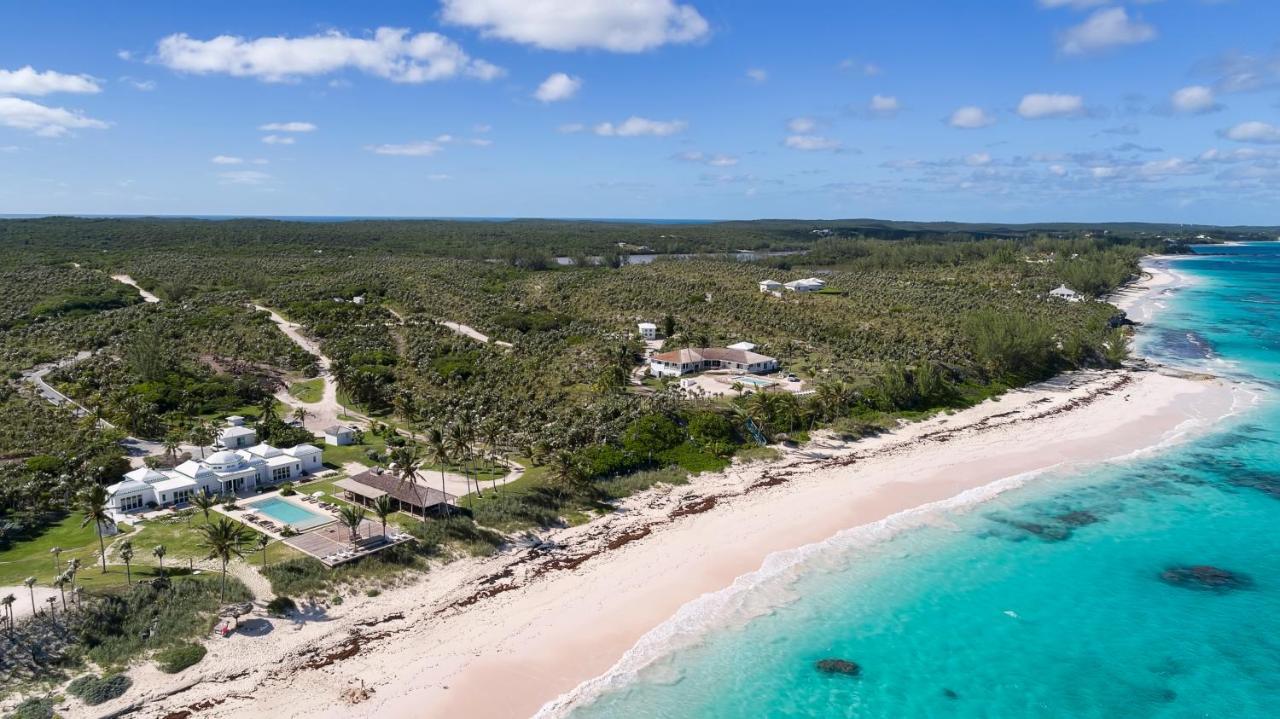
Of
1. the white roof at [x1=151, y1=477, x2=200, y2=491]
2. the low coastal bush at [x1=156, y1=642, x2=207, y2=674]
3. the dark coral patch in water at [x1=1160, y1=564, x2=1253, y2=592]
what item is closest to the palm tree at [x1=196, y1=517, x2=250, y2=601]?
the low coastal bush at [x1=156, y1=642, x2=207, y2=674]

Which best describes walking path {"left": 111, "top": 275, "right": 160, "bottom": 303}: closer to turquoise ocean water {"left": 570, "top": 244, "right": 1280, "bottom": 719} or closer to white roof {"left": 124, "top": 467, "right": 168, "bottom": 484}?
white roof {"left": 124, "top": 467, "right": 168, "bottom": 484}

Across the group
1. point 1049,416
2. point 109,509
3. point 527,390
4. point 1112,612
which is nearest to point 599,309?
point 527,390

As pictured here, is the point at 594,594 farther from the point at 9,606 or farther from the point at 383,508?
the point at 9,606

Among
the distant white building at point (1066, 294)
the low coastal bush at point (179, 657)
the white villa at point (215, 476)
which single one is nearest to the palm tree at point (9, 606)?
the low coastal bush at point (179, 657)

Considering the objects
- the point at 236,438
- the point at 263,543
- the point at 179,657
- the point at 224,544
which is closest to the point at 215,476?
the point at 236,438

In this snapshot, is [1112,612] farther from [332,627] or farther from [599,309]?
[599,309]

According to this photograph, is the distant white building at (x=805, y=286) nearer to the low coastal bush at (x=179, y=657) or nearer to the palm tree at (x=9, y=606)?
the low coastal bush at (x=179, y=657)
